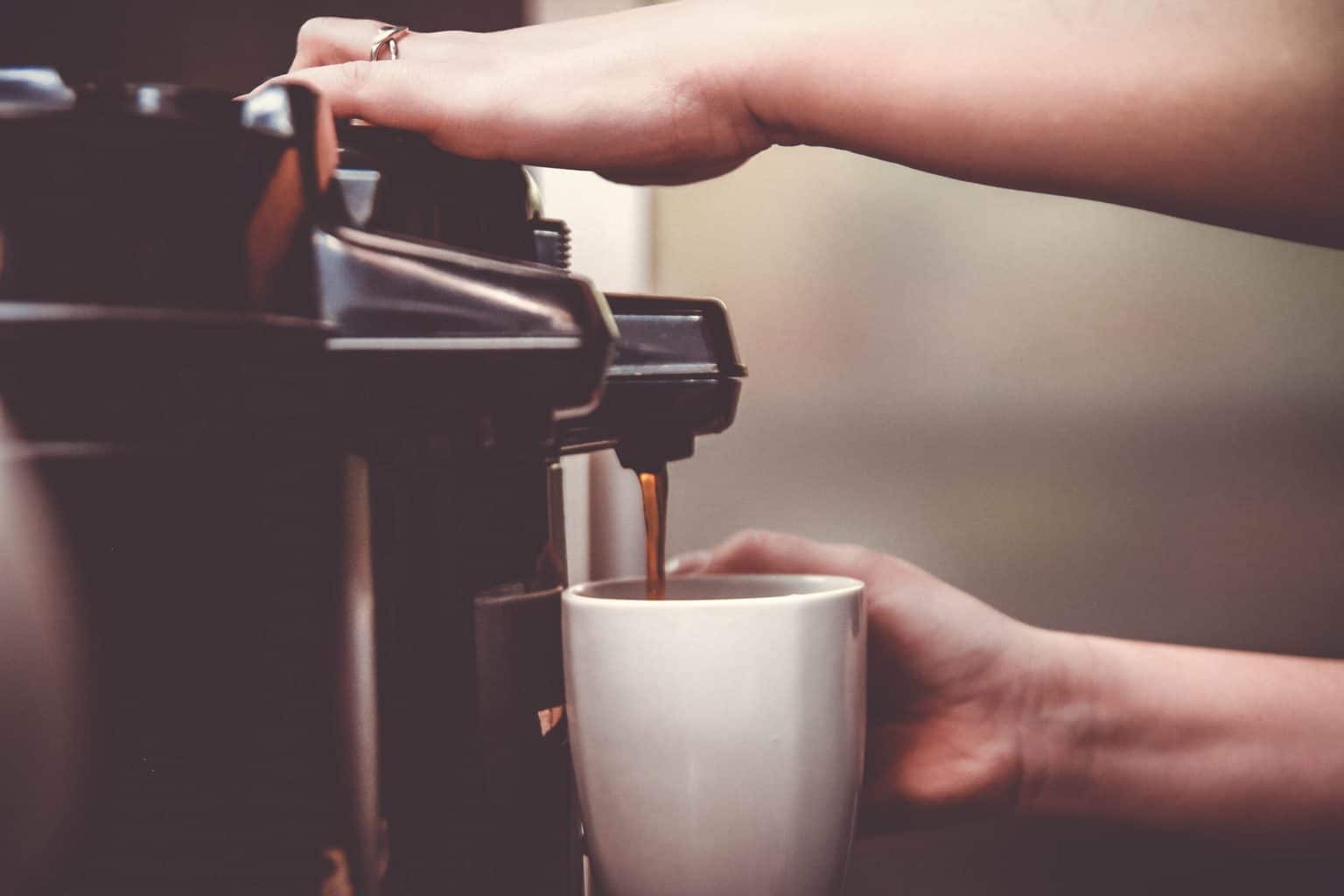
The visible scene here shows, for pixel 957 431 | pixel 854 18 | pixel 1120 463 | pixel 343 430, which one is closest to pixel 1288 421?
pixel 1120 463

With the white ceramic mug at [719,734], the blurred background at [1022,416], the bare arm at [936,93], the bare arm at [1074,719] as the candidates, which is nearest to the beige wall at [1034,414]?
the blurred background at [1022,416]

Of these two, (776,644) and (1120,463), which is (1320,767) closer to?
(1120,463)

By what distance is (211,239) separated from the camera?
24cm

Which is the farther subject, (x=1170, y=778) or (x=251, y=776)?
(x=1170, y=778)

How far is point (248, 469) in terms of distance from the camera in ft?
0.82

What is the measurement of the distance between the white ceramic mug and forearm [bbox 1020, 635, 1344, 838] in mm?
289

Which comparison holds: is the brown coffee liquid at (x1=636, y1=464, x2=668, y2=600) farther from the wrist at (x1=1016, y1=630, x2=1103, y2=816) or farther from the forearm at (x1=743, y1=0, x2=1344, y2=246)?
the wrist at (x1=1016, y1=630, x2=1103, y2=816)

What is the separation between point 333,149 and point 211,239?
5 centimetres

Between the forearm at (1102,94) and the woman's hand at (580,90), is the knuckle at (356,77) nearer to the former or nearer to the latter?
the woman's hand at (580,90)

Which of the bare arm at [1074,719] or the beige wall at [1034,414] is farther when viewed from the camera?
the beige wall at [1034,414]

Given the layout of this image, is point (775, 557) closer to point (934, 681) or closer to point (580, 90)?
point (934, 681)

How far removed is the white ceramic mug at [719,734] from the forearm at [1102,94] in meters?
0.20

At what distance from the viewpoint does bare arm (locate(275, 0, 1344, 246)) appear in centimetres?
42

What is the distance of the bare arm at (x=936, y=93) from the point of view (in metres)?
0.42
